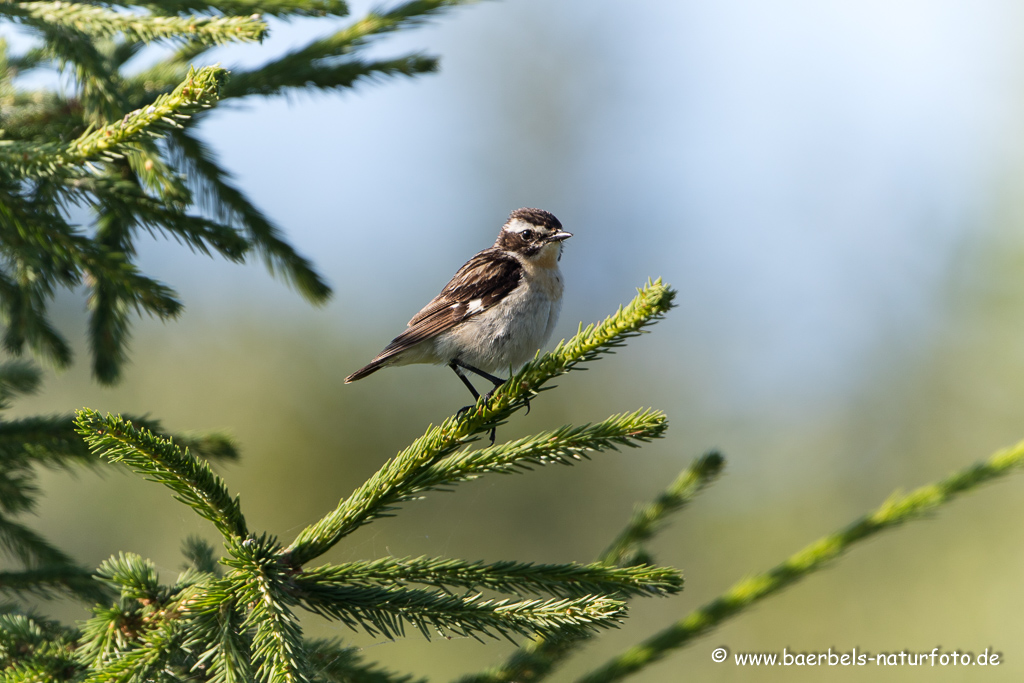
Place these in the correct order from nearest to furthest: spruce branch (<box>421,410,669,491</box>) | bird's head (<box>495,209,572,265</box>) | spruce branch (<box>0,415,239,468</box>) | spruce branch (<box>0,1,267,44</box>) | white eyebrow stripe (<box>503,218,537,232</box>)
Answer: spruce branch (<box>421,410,669,491</box>) < spruce branch (<box>0,1,267,44</box>) < spruce branch (<box>0,415,239,468</box>) < bird's head (<box>495,209,572,265</box>) < white eyebrow stripe (<box>503,218,537,232</box>)

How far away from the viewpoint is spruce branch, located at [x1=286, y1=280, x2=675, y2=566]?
1.98 meters

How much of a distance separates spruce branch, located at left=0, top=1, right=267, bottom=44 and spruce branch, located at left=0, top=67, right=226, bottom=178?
564mm

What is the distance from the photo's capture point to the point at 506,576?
7.13 ft

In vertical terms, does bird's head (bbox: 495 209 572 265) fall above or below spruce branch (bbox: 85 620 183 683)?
above

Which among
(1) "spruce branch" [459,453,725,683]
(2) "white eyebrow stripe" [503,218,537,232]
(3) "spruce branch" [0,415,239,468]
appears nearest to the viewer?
(1) "spruce branch" [459,453,725,683]

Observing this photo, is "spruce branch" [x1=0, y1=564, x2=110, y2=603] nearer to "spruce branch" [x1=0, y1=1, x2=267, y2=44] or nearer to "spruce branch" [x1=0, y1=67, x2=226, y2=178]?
"spruce branch" [x1=0, y1=67, x2=226, y2=178]

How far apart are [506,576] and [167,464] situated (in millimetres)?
1010

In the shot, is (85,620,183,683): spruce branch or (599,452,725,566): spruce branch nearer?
(85,620,183,683): spruce branch

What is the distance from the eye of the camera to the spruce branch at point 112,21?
270 cm

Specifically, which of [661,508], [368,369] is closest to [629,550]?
[661,508]

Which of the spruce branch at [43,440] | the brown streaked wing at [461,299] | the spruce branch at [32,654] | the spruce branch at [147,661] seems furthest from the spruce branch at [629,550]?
the brown streaked wing at [461,299]

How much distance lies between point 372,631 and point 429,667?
35.9 ft

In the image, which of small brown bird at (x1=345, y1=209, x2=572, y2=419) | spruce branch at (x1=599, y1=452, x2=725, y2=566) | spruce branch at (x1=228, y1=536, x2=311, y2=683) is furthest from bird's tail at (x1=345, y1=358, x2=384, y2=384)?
spruce branch at (x1=228, y1=536, x2=311, y2=683)

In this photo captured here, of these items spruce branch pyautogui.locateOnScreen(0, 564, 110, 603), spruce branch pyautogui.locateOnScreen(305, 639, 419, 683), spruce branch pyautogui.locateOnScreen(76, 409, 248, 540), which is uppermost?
spruce branch pyautogui.locateOnScreen(76, 409, 248, 540)
